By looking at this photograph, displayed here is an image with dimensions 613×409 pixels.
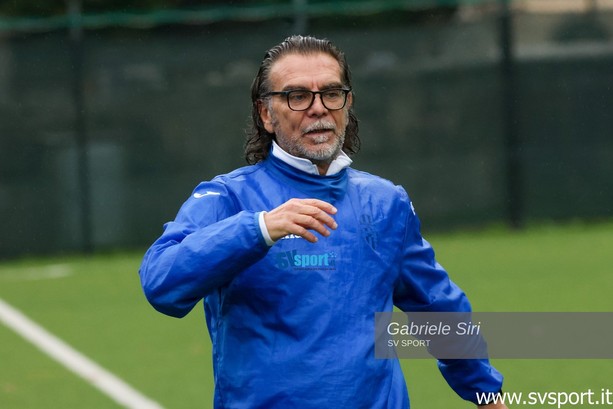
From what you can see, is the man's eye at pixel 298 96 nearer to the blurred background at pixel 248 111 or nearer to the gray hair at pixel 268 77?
the gray hair at pixel 268 77

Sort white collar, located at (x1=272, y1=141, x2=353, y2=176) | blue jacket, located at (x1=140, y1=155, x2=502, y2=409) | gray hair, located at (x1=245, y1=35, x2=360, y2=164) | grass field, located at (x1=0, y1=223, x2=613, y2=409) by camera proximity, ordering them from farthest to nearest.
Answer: grass field, located at (x1=0, y1=223, x2=613, y2=409) → gray hair, located at (x1=245, y1=35, x2=360, y2=164) → white collar, located at (x1=272, y1=141, x2=353, y2=176) → blue jacket, located at (x1=140, y1=155, x2=502, y2=409)

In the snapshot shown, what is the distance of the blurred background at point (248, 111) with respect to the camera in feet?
53.2

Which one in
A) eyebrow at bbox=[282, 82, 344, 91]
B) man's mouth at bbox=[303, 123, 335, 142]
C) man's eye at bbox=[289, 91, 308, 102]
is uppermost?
eyebrow at bbox=[282, 82, 344, 91]

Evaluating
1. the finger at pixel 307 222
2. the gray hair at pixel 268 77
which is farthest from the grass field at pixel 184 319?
the finger at pixel 307 222

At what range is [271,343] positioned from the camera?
404 centimetres

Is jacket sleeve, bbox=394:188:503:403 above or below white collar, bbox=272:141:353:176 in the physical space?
below

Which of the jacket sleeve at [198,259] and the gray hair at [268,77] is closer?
the jacket sleeve at [198,259]

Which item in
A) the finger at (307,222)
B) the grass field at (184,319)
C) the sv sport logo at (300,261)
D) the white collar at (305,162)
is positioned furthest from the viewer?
Result: the grass field at (184,319)

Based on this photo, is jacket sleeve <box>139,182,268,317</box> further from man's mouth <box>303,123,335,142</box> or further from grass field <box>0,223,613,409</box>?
grass field <box>0,223,613,409</box>

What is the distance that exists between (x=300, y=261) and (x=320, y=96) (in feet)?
1.73

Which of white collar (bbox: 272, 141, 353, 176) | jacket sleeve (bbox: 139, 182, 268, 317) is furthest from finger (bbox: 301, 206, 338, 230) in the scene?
white collar (bbox: 272, 141, 353, 176)

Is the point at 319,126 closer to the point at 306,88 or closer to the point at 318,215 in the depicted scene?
the point at 306,88

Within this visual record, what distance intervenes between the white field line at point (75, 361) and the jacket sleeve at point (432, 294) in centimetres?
402

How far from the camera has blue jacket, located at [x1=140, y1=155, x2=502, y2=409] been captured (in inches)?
155
